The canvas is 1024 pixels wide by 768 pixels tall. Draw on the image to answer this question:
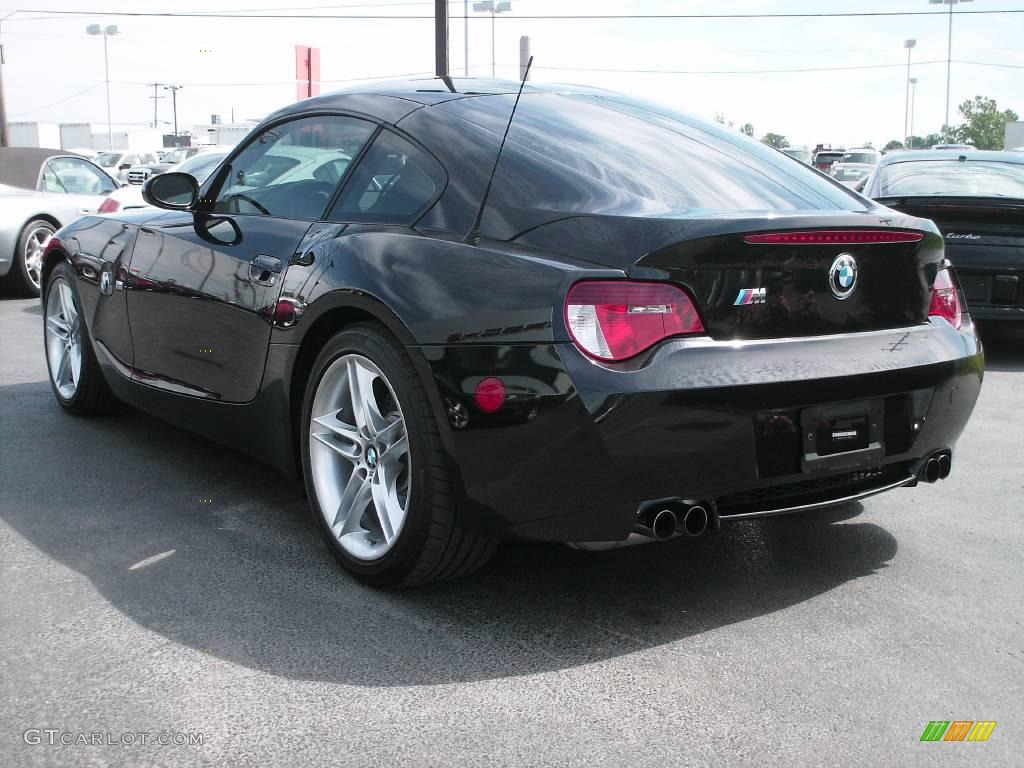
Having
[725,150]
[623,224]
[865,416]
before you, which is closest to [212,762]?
[623,224]

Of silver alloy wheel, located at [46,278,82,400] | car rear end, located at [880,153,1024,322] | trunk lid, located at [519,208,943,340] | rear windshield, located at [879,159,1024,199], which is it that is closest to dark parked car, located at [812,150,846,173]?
rear windshield, located at [879,159,1024,199]

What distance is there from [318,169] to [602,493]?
5.62 feet

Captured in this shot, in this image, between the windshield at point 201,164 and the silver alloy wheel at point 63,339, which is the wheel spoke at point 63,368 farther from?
the windshield at point 201,164

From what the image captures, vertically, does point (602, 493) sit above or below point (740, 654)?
above

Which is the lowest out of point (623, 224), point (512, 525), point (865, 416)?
point (512, 525)

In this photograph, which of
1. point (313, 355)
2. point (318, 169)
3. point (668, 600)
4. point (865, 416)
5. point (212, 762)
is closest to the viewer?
point (212, 762)

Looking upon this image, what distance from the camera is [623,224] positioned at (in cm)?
282

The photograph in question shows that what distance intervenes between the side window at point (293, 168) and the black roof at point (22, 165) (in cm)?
755

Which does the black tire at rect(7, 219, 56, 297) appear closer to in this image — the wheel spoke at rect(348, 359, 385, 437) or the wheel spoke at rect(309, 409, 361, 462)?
the wheel spoke at rect(309, 409, 361, 462)

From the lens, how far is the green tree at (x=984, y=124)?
358ft

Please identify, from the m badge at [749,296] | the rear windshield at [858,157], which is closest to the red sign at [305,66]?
the m badge at [749,296]

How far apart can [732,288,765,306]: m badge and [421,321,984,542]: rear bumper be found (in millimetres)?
108

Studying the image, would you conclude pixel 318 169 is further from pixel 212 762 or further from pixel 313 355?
pixel 212 762

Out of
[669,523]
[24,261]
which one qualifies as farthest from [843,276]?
[24,261]
